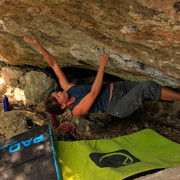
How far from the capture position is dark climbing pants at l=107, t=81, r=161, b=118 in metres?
2.24

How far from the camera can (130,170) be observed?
7.66ft

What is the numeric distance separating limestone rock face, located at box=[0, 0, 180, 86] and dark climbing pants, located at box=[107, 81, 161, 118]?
1.67 feet

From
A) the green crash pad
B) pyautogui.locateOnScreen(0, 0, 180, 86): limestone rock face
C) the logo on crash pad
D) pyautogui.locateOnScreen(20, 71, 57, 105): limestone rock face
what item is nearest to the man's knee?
pyautogui.locateOnScreen(0, 0, 180, 86): limestone rock face

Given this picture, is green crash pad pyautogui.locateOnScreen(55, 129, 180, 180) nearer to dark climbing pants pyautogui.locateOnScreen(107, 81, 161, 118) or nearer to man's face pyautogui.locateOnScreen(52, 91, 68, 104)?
dark climbing pants pyautogui.locateOnScreen(107, 81, 161, 118)

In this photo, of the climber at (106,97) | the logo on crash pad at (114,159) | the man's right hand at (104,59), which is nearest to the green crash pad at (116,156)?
the logo on crash pad at (114,159)

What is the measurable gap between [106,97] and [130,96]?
1.24ft

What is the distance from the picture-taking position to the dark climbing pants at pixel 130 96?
7.35 ft

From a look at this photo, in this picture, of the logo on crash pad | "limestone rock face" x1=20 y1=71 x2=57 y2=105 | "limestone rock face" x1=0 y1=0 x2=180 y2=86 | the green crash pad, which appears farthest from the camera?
"limestone rock face" x1=20 y1=71 x2=57 y2=105

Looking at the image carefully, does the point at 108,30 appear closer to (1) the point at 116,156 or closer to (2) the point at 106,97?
(2) the point at 106,97

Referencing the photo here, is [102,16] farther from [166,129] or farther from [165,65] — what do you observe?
[166,129]

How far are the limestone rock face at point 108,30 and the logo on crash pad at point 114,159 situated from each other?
4.68 ft

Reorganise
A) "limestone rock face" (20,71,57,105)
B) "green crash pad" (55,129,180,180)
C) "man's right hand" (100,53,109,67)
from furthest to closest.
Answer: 1. "limestone rock face" (20,71,57,105)
2. "green crash pad" (55,129,180,180)
3. "man's right hand" (100,53,109,67)

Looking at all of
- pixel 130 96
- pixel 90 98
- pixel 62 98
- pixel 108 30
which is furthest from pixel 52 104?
pixel 108 30

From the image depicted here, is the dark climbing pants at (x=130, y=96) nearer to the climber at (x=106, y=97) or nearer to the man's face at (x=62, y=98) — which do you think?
the climber at (x=106, y=97)
